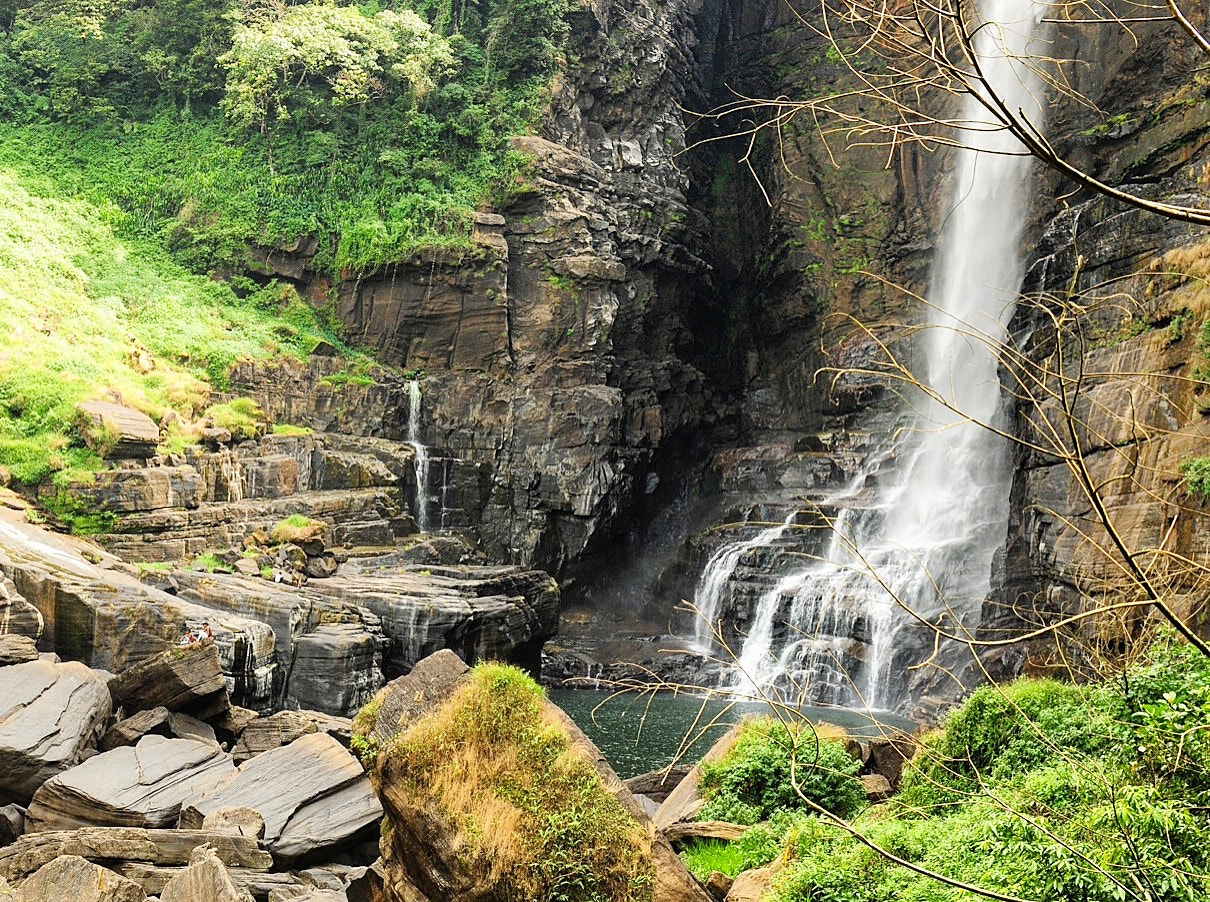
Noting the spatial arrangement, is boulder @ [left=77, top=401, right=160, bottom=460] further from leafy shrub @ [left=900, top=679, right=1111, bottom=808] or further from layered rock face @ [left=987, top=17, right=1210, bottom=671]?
leafy shrub @ [left=900, top=679, right=1111, bottom=808]

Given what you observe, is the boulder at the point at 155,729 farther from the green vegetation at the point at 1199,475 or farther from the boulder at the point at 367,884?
the green vegetation at the point at 1199,475

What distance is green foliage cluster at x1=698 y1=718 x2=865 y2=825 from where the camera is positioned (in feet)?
29.9

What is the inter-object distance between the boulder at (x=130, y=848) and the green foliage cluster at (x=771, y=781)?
433cm

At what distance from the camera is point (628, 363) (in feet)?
Result: 103

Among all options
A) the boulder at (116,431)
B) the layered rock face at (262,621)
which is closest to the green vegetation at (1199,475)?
the layered rock face at (262,621)

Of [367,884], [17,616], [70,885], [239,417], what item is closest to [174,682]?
[17,616]

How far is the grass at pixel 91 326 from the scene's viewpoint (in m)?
20.6

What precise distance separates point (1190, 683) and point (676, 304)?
28.5m

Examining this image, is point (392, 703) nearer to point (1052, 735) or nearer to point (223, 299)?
point (1052, 735)

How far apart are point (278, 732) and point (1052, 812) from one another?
10.1 metres

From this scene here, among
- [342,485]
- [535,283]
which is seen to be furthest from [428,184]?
[342,485]

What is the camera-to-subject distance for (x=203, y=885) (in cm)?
632

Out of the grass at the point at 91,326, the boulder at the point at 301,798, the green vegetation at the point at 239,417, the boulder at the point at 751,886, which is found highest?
the grass at the point at 91,326

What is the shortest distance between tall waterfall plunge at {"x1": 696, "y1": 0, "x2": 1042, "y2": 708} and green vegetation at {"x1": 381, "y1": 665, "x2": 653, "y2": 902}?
13416 millimetres
